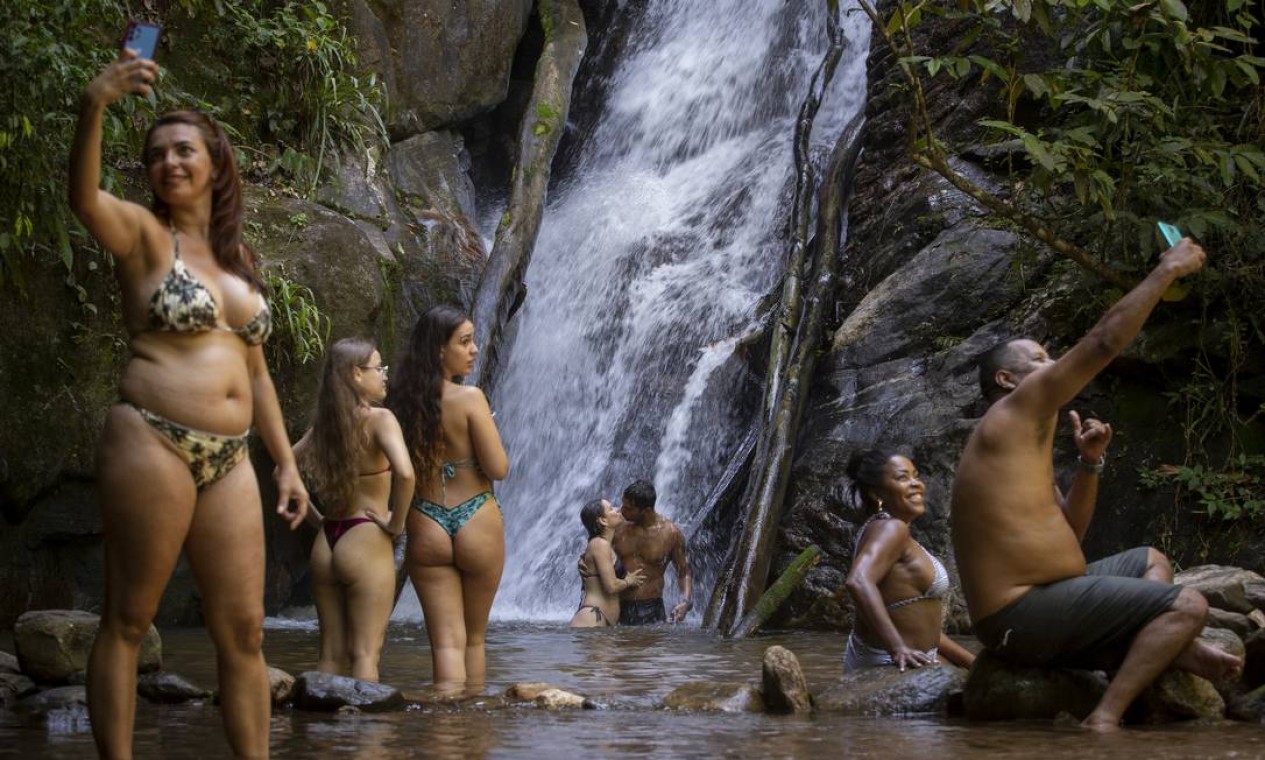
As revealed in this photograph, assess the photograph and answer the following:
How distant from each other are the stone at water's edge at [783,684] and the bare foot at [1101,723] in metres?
1.13

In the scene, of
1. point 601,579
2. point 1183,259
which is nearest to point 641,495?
point 601,579

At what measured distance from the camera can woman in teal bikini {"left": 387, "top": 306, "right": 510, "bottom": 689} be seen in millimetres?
6371

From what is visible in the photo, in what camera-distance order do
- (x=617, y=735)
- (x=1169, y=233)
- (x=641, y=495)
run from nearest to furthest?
(x=1169, y=233) < (x=617, y=735) < (x=641, y=495)

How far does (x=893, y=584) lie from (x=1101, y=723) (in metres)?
1.53

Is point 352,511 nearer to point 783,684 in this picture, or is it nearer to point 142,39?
point 783,684

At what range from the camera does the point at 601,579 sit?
11281mm

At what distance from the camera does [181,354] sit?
386cm

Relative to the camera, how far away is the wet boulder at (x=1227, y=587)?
6.37 m

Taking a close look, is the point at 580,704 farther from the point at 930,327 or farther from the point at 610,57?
the point at 610,57

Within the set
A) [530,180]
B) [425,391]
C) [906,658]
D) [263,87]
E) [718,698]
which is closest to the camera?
[718,698]

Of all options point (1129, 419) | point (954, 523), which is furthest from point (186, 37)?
point (954, 523)

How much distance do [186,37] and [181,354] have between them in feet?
35.1

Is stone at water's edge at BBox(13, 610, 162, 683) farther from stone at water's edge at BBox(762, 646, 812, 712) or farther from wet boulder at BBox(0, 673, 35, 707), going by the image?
stone at water's edge at BBox(762, 646, 812, 712)

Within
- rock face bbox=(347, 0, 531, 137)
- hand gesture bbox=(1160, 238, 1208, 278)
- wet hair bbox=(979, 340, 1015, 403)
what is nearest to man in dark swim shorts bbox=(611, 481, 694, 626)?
wet hair bbox=(979, 340, 1015, 403)
